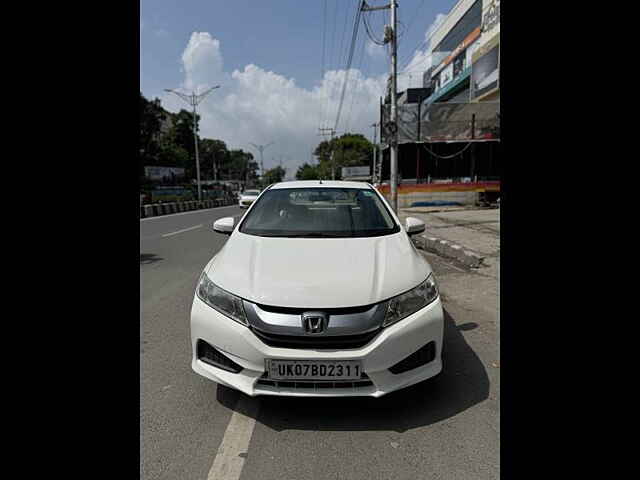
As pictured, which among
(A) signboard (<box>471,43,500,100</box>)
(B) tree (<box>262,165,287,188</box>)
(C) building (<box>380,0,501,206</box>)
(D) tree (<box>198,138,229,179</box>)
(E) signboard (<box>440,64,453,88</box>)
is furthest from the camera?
(B) tree (<box>262,165,287,188</box>)

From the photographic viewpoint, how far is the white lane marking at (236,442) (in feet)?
6.30

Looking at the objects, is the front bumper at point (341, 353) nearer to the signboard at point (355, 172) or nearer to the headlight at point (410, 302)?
the headlight at point (410, 302)

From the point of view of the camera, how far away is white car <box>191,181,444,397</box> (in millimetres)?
2133

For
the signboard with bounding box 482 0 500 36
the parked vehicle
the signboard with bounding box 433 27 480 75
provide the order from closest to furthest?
the signboard with bounding box 482 0 500 36 → the signboard with bounding box 433 27 480 75 → the parked vehicle

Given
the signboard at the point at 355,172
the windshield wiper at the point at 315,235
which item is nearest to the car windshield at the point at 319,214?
the windshield wiper at the point at 315,235

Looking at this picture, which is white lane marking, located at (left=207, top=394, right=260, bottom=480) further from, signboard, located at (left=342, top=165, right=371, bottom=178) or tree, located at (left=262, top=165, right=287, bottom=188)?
tree, located at (left=262, top=165, right=287, bottom=188)

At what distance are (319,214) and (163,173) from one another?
49542 millimetres

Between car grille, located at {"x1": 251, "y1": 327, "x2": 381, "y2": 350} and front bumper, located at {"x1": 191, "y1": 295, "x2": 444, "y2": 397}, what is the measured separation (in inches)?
1.0

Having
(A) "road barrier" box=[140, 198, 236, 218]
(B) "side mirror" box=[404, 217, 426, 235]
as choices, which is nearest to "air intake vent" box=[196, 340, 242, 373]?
(B) "side mirror" box=[404, 217, 426, 235]

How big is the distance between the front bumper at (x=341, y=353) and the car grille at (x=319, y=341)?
0.08 ft
